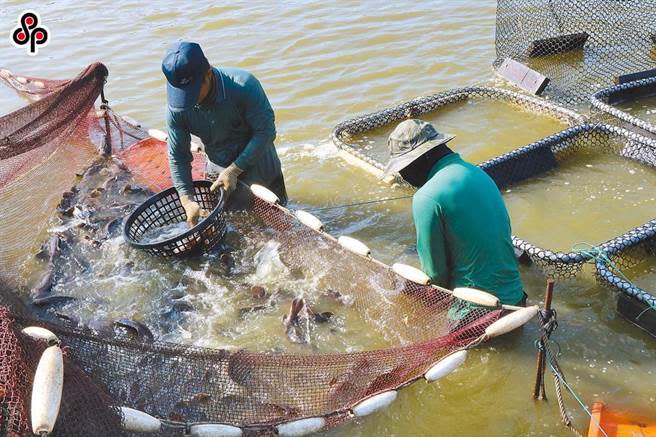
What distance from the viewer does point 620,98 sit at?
24.5 feet

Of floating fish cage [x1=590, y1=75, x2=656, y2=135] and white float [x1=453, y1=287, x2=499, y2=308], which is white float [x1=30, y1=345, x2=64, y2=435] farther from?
floating fish cage [x1=590, y1=75, x2=656, y2=135]

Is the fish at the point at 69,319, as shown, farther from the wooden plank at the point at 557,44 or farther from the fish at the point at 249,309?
the wooden plank at the point at 557,44

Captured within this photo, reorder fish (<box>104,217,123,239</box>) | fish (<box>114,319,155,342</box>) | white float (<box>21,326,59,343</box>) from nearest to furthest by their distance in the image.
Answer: white float (<box>21,326,59,343</box>), fish (<box>114,319,155,342</box>), fish (<box>104,217,123,239</box>)

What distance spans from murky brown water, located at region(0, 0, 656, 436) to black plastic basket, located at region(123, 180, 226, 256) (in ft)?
1.65

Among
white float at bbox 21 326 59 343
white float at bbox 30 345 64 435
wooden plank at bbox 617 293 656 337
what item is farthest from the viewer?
wooden plank at bbox 617 293 656 337

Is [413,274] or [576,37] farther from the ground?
[576,37]

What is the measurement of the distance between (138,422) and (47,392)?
685 millimetres

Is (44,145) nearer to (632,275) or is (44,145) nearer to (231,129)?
(231,129)

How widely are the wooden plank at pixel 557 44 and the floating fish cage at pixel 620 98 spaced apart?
171cm

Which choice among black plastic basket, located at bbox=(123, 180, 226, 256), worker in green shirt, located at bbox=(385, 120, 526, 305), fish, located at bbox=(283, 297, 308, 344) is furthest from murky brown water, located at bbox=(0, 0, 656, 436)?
worker in green shirt, located at bbox=(385, 120, 526, 305)

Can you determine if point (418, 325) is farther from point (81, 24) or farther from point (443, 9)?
point (81, 24)

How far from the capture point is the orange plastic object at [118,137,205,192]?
6.54m

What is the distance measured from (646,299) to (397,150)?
2109 millimetres

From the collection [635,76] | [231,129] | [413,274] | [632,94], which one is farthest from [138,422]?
[635,76]
